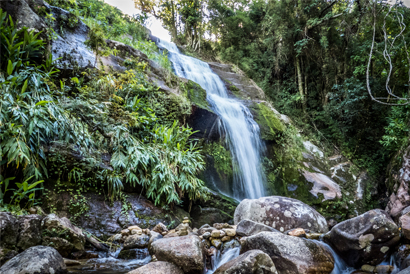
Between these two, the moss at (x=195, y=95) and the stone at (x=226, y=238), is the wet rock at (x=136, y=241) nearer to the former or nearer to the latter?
the stone at (x=226, y=238)

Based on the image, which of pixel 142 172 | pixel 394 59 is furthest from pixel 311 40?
pixel 142 172

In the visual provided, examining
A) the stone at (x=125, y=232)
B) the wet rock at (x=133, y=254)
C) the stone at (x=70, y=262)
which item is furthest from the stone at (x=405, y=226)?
the stone at (x=70, y=262)

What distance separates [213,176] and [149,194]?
102 inches

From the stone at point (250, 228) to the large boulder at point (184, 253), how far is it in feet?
2.58

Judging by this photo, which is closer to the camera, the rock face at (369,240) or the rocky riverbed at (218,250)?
the rocky riverbed at (218,250)

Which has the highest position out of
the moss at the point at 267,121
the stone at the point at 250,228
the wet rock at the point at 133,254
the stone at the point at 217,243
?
the moss at the point at 267,121

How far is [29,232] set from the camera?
257cm

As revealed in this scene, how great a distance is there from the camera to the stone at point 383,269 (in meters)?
2.37

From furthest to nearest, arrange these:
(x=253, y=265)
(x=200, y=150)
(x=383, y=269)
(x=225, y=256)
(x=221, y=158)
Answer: (x=221, y=158), (x=200, y=150), (x=225, y=256), (x=383, y=269), (x=253, y=265)

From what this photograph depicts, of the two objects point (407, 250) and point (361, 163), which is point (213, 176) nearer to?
point (407, 250)

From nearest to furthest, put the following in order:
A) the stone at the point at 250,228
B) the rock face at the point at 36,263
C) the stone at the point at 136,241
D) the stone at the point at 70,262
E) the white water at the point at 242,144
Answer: the rock face at the point at 36,263
the stone at the point at 70,262
the stone at the point at 250,228
the stone at the point at 136,241
the white water at the point at 242,144

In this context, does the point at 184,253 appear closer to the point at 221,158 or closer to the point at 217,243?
the point at 217,243

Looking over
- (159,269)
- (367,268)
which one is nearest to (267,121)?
(367,268)

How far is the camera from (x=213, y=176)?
655 cm
